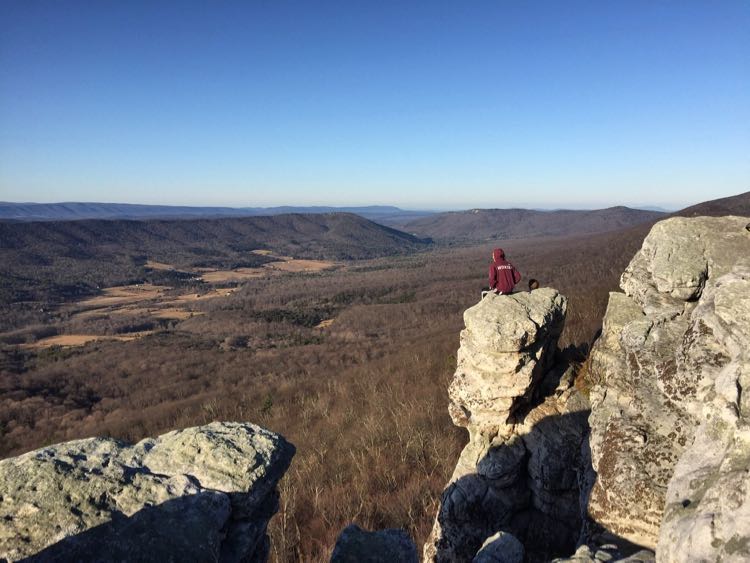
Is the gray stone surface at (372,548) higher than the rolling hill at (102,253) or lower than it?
higher

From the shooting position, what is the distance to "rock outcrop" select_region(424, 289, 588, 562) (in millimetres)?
8039

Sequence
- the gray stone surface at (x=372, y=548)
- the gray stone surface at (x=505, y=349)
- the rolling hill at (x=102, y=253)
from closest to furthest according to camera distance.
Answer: the gray stone surface at (x=372, y=548) → the gray stone surface at (x=505, y=349) → the rolling hill at (x=102, y=253)

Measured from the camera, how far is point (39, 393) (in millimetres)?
37719

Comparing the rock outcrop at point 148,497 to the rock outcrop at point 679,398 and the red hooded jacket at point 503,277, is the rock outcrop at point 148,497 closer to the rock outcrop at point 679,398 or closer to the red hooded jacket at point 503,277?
the rock outcrop at point 679,398

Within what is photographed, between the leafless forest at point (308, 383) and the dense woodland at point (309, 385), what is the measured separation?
0.10m

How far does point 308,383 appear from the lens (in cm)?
3334

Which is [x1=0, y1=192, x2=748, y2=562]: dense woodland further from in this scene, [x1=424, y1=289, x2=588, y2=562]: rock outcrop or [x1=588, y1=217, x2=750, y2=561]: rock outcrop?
[x1=588, y1=217, x2=750, y2=561]: rock outcrop

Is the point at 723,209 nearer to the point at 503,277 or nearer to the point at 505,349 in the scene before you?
the point at 503,277

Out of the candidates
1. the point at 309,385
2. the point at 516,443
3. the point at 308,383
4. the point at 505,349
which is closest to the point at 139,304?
the point at 308,383

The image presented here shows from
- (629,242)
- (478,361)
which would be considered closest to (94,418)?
(478,361)

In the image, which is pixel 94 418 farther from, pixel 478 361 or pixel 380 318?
pixel 380 318

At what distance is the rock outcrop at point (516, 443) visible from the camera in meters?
8.04

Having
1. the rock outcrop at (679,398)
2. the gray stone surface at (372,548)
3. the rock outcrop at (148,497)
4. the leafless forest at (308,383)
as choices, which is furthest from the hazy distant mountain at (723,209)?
the rock outcrop at (148,497)

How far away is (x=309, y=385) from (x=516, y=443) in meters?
25.6
